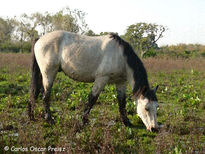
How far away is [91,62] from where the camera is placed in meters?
4.82

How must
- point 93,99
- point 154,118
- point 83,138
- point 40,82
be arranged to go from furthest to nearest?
point 40,82 < point 93,99 < point 154,118 < point 83,138

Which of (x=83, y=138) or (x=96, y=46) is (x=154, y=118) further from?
(x=96, y=46)

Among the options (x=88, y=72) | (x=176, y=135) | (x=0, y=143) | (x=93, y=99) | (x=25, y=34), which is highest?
(x=25, y=34)

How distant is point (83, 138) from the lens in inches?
136

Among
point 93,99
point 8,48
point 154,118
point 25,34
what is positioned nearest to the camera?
point 154,118

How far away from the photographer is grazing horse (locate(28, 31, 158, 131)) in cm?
471

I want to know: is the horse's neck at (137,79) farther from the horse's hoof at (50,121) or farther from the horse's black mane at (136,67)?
the horse's hoof at (50,121)

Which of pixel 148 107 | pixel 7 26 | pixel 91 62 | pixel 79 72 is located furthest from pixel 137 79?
pixel 7 26

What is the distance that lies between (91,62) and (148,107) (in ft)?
5.37

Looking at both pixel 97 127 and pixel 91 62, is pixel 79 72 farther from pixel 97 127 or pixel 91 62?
pixel 97 127

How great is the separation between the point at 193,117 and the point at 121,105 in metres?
1.90

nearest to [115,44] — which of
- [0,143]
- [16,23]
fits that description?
[0,143]

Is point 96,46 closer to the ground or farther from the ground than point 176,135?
farther from the ground

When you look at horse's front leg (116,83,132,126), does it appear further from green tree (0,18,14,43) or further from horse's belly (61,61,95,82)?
green tree (0,18,14,43)
